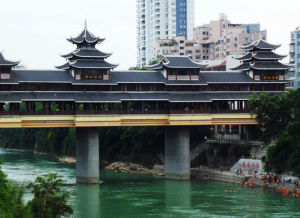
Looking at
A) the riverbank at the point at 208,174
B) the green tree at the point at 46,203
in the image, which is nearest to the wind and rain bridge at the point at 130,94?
the riverbank at the point at 208,174

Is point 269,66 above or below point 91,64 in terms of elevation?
above

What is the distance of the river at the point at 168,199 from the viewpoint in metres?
48.6

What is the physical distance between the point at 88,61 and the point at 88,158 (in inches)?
392

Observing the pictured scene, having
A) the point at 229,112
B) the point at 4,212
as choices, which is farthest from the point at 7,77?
the point at 4,212

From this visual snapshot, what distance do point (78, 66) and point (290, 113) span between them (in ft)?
73.2

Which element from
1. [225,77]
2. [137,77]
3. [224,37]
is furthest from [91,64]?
[224,37]

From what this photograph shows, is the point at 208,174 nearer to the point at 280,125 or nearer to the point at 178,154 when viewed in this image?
the point at 178,154

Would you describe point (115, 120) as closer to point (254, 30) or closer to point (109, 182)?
point (109, 182)

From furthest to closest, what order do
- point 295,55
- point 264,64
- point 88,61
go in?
point 295,55
point 264,64
point 88,61

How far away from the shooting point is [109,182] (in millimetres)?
65750

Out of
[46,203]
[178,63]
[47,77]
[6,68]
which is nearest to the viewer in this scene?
[46,203]

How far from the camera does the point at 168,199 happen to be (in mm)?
55281

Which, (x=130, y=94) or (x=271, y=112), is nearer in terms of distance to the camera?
(x=271, y=112)

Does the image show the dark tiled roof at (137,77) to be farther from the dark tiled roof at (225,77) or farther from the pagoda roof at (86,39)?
the dark tiled roof at (225,77)
